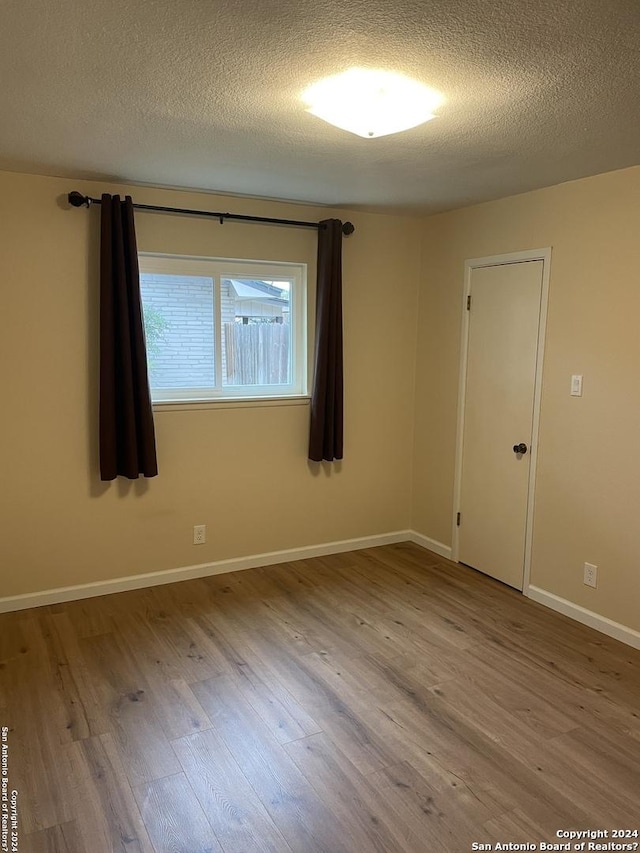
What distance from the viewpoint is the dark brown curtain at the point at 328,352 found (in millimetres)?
3912

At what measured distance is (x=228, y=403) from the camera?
387 cm

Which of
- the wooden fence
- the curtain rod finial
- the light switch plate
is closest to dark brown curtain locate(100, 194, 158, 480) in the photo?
the curtain rod finial

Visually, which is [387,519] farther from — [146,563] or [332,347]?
[146,563]

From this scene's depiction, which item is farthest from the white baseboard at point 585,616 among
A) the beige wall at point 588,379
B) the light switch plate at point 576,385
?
the light switch plate at point 576,385

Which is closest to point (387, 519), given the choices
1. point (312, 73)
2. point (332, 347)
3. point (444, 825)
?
point (332, 347)

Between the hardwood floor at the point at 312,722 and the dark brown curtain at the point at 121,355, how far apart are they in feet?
2.99

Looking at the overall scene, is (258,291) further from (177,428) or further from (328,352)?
(177,428)

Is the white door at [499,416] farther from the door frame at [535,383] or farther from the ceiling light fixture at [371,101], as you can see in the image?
the ceiling light fixture at [371,101]

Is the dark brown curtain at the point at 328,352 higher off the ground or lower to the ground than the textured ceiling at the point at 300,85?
lower

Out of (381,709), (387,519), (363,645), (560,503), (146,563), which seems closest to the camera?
(381,709)

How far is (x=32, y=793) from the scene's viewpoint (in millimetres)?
2045

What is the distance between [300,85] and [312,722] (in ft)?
7.89

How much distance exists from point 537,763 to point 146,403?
258 centimetres

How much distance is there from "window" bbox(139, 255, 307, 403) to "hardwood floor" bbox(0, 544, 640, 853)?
4.40 ft
